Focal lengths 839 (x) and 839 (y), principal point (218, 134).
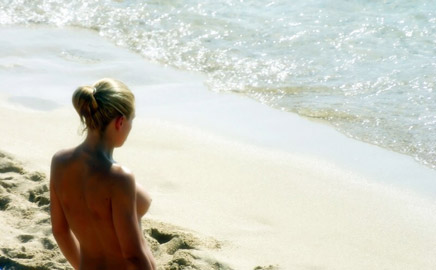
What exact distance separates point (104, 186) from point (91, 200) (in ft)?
0.28

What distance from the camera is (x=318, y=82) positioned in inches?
306

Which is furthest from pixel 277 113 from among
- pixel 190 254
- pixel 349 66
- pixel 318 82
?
pixel 190 254

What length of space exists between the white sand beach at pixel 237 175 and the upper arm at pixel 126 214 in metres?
1.29

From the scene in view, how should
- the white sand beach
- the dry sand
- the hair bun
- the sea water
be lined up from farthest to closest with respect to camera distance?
the sea water
the white sand beach
the dry sand
the hair bun

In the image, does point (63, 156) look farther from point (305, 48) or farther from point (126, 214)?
point (305, 48)

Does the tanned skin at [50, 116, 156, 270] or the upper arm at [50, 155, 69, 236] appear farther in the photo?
the upper arm at [50, 155, 69, 236]

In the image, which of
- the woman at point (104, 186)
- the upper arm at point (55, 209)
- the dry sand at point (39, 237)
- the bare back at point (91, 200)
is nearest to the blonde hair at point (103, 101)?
the woman at point (104, 186)

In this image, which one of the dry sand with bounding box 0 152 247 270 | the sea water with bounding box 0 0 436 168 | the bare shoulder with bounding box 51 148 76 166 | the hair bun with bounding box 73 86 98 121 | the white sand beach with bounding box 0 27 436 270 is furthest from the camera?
the sea water with bounding box 0 0 436 168

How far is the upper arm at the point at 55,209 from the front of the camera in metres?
3.04

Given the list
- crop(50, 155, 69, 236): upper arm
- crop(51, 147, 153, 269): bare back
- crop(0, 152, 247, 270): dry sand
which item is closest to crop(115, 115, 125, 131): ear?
crop(51, 147, 153, 269): bare back

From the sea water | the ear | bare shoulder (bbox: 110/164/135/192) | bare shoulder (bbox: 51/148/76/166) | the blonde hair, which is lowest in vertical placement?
the sea water

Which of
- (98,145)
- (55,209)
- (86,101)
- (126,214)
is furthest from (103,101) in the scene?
(55,209)

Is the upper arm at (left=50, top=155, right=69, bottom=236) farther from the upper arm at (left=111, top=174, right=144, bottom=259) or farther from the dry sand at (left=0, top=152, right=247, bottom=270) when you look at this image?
the dry sand at (left=0, top=152, right=247, bottom=270)

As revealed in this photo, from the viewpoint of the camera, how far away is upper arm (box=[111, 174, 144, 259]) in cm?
288
